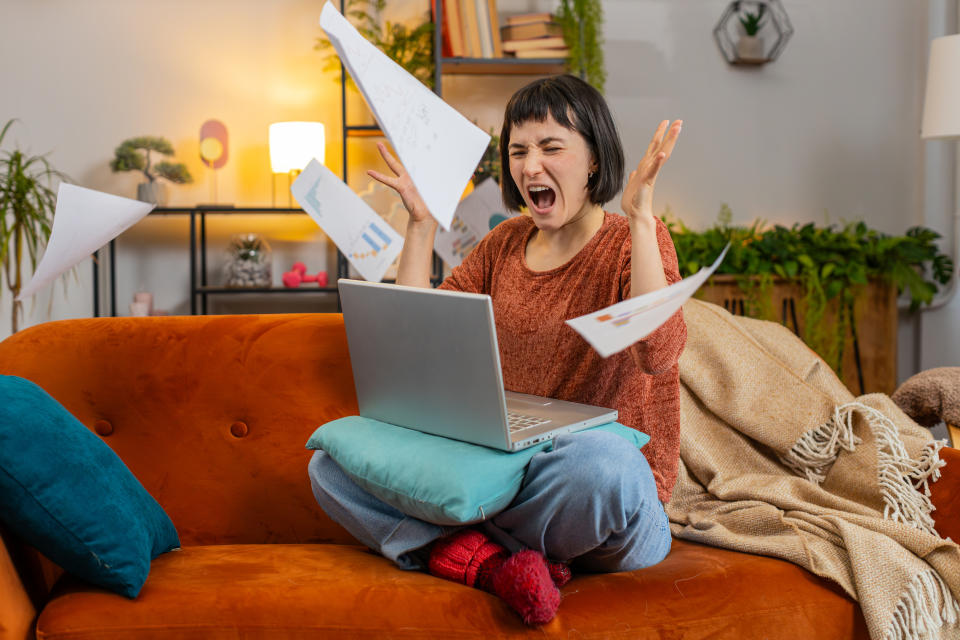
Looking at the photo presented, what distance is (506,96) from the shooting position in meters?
3.64

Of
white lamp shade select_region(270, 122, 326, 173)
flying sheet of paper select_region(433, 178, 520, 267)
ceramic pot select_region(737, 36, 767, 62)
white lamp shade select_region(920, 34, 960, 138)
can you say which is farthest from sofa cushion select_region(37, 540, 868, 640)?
ceramic pot select_region(737, 36, 767, 62)

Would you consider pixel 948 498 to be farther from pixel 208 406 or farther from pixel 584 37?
pixel 584 37

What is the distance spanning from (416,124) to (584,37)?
2505 millimetres

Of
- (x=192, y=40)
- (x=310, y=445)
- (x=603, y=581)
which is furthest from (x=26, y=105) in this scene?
(x=603, y=581)

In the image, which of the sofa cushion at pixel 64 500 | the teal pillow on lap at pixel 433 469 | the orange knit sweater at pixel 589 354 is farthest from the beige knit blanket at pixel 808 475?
the sofa cushion at pixel 64 500

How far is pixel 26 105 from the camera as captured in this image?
3.50 meters

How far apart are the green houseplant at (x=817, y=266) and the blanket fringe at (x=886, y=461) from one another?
5.29 ft

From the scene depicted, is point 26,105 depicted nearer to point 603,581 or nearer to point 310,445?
point 310,445

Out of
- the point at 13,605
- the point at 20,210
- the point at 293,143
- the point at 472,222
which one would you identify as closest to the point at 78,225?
the point at 13,605

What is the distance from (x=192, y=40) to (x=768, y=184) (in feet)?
8.26

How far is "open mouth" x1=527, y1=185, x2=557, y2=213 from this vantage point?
1464 millimetres

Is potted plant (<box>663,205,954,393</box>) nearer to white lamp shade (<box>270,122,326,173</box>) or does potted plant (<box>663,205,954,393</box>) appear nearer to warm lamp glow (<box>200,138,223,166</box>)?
white lamp shade (<box>270,122,326,173</box>)

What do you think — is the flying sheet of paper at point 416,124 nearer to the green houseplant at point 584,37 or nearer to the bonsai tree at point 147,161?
the green houseplant at point 584,37

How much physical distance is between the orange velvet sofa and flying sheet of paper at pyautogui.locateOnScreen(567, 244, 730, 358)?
1.53 feet
